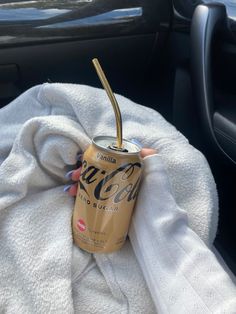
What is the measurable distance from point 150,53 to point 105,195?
0.87m

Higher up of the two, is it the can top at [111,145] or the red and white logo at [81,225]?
the can top at [111,145]

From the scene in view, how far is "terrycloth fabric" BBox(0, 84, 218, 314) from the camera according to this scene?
600 mm

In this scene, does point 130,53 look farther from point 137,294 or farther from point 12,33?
point 137,294

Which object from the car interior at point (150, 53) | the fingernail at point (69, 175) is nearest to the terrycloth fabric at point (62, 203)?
the fingernail at point (69, 175)

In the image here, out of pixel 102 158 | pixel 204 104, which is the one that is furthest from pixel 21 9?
pixel 102 158

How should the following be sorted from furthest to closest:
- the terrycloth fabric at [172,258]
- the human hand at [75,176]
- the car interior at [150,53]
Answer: the car interior at [150,53]
the human hand at [75,176]
the terrycloth fabric at [172,258]

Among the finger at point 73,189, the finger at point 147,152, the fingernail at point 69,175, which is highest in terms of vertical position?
the finger at point 147,152

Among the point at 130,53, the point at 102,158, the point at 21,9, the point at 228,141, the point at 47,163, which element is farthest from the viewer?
the point at 130,53

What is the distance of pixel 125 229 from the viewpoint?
0.65 m

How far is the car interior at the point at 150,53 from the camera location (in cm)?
110

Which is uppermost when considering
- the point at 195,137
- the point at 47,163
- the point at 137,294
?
the point at 47,163

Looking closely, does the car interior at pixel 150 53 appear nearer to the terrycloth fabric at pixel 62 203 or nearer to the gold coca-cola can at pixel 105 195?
the terrycloth fabric at pixel 62 203

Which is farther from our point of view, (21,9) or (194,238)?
(21,9)

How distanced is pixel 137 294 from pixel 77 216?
13cm
